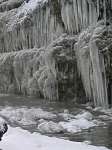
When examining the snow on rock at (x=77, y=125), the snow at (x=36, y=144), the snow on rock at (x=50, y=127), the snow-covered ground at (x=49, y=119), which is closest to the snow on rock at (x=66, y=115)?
the snow-covered ground at (x=49, y=119)

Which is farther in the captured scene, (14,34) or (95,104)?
(14,34)

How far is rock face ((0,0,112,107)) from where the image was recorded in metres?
20.4

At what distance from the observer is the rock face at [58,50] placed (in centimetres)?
2039

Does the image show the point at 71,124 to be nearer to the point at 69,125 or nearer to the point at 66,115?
the point at 69,125

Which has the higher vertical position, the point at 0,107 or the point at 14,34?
the point at 14,34

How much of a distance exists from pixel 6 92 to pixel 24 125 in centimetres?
1608

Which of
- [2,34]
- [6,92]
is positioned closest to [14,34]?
[2,34]

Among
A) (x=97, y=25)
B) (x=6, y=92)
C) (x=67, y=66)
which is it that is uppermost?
(x=97, y=25)

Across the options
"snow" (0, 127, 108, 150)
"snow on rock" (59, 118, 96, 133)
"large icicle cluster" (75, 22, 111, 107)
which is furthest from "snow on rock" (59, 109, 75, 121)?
"snow" (0, 127, 108, 150)

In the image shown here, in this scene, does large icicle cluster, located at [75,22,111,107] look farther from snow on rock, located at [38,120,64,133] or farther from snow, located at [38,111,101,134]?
snow on rock, located at [38,120,64,133]

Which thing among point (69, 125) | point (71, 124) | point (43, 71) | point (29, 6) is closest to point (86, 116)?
point (71, 124)

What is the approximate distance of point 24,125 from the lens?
55.4 feet

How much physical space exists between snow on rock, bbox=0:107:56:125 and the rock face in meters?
3.01

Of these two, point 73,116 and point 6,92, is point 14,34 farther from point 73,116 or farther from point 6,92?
point 73,116
